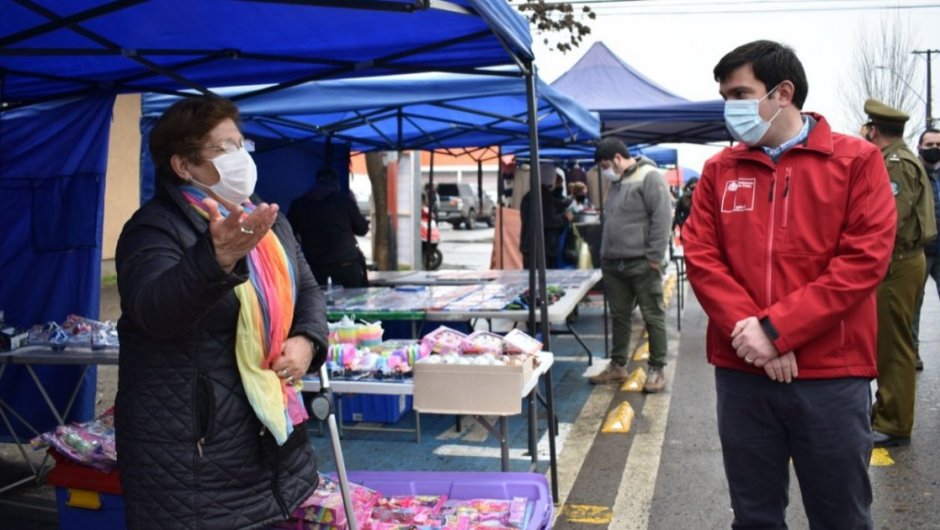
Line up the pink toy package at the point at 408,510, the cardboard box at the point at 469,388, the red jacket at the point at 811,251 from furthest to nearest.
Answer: the cardboard box at the point at 469,388 < the pink toy package at the point at 408,510 < the red jacket at the point at 811,251

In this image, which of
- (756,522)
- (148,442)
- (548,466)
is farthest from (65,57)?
(756,522)

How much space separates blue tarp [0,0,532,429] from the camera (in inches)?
152

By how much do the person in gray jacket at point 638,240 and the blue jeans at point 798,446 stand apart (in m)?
4.36

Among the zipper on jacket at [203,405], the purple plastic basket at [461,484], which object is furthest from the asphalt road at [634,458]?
the zipper on jacket at [203,405]

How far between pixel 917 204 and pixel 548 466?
9.19ft

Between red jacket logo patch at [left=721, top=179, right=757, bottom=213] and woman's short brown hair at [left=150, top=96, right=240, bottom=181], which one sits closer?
woman's short brown hair at [left=150, top=96, right=240, bottom=181]

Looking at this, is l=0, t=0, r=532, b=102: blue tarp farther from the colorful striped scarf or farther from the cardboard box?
the cardboard box

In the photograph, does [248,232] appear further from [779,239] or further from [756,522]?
[756,522]

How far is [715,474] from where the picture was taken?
513 cm

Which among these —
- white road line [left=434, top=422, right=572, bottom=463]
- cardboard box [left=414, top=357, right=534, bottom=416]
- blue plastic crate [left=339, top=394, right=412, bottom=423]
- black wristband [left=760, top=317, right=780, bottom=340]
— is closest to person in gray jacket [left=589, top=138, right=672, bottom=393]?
white road line [left=434, top=422, right=572, bottom=463]

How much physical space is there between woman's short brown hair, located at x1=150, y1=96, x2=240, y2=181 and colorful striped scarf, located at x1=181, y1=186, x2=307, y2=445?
0.09 metres

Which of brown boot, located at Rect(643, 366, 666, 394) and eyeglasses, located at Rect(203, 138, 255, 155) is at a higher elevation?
eyeglasses, located at Rect(203, 138, 255, 155)

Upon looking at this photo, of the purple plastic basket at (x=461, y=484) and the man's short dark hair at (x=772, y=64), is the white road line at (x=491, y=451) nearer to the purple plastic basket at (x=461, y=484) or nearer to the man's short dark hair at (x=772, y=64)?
the purple plastic basket at (x=461, y=484)

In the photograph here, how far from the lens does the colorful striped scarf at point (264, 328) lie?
2.27 m
